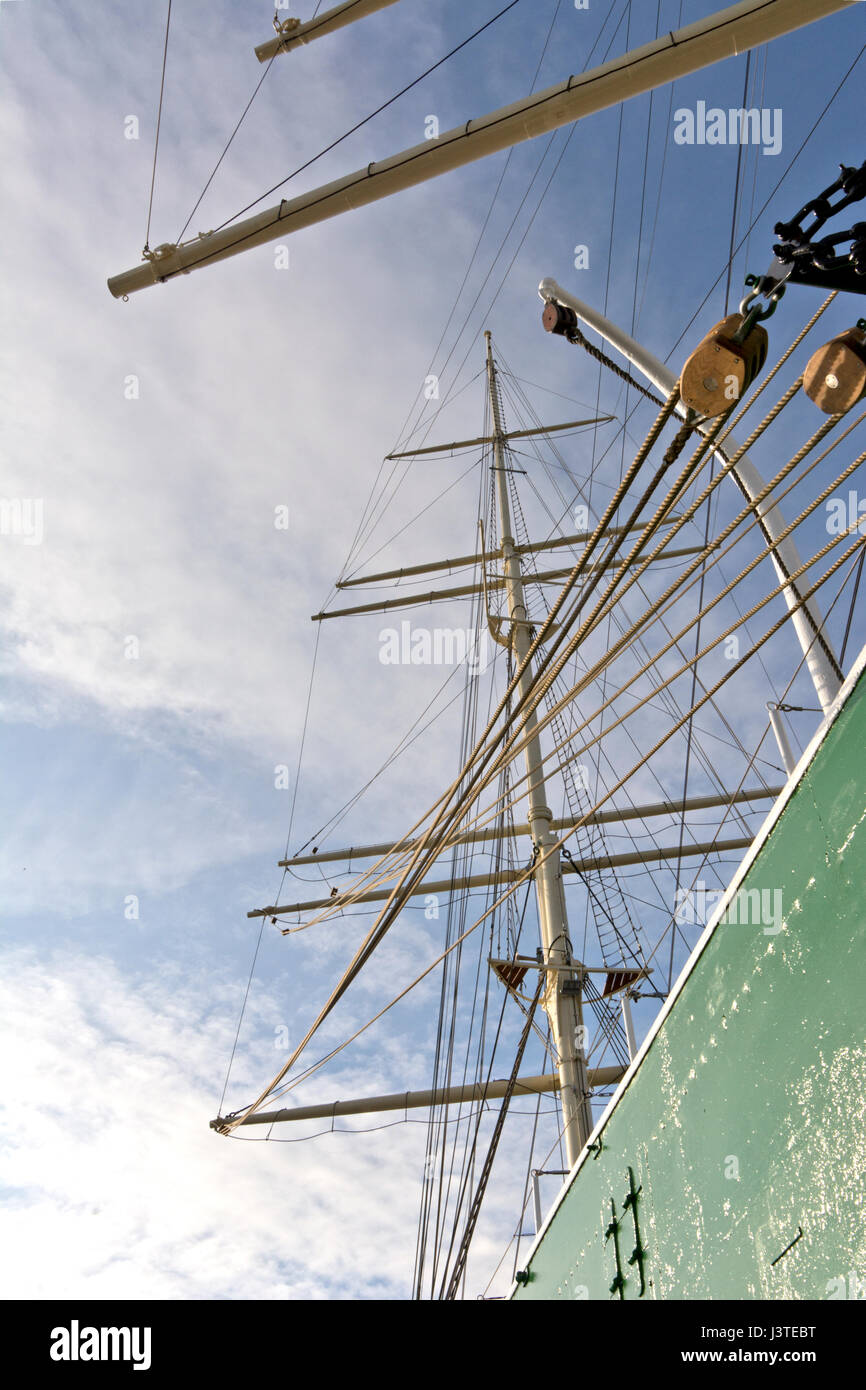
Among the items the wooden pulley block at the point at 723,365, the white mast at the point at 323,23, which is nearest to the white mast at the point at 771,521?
the wooden pulley block at the point at 723,365

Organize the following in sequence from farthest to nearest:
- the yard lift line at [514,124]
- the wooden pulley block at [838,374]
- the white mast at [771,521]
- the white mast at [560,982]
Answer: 1. the white mast at [560,982]
2. the yard lift line at [514,124]
3. the white mast at [771,521]
4. the wooden pulley block at [838,374]

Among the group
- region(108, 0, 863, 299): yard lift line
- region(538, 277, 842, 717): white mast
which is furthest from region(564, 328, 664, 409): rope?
region(108, 0, 863, 299): yard lift line

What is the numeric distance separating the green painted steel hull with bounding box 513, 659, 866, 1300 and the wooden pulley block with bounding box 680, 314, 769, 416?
1074mm

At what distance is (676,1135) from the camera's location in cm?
449

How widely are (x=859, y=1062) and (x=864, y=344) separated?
2261 mm

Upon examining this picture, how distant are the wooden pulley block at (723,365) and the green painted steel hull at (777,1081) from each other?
1.07m

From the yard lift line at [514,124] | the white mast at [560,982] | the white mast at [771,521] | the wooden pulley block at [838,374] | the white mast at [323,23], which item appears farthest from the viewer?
the white mast at [560,982]

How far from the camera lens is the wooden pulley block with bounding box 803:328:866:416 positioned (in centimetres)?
322

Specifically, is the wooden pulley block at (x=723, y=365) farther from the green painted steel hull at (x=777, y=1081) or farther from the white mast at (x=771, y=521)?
the green painted steel hull at (x=777, y=1081)

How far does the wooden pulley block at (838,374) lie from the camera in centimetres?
322

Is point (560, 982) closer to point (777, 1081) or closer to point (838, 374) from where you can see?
point (777, 1081)

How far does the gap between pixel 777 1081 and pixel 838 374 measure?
8.03ft
